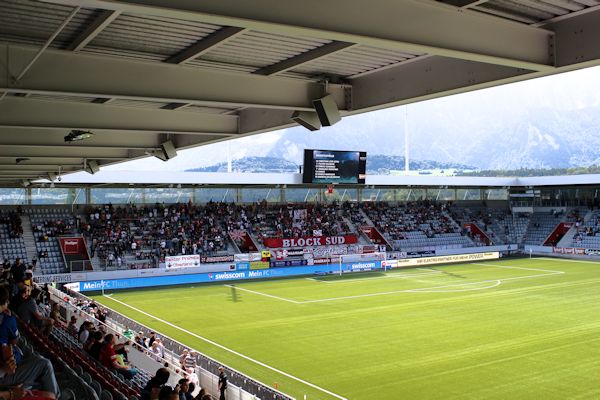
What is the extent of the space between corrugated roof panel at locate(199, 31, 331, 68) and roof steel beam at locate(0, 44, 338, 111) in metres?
0.47

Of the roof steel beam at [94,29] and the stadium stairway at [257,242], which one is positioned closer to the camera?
the roof steel beam at [94,29]

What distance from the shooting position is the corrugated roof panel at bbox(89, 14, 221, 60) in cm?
607

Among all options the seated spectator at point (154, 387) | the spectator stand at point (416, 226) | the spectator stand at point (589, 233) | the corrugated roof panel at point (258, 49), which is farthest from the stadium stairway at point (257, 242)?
the corrugated roof panel at point (258, 49)

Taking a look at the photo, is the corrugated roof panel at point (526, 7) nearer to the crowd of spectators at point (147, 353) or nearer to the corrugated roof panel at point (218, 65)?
the corrugated roof panel at point (218, 65)

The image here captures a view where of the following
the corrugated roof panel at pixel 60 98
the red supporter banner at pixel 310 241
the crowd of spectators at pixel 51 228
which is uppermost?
the corrugated roof panel at pixel 60 98

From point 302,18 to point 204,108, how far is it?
6.17 meters

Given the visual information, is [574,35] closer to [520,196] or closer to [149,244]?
[149,244]

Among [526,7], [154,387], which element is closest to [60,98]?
[154,387]

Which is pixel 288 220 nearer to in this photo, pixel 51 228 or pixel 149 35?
pixel 51 228

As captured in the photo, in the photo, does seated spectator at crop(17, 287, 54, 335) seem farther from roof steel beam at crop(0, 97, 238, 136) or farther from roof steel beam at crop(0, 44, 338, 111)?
roof steel beam at crop(0, 44, 338, 111)

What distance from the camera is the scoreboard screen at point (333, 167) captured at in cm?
4841

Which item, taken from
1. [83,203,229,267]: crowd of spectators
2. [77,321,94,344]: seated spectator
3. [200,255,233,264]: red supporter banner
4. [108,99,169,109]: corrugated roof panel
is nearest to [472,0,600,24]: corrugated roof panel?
[108,99,169,109]: corrugated roof panel

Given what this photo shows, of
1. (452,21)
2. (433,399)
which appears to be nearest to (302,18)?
(452,21)

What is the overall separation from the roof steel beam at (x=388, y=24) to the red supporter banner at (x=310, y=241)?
44522mm
